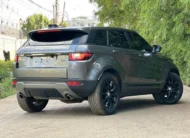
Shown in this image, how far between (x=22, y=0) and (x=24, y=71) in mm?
52927

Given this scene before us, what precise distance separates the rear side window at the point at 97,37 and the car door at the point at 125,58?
0.56ft

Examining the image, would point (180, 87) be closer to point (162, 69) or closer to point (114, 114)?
point (162, 69)

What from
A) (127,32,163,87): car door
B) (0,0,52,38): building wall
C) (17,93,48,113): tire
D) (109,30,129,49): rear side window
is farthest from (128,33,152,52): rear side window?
(0,0,52,38): building wall

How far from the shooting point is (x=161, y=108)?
8531mm

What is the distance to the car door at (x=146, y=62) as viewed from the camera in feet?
27.9

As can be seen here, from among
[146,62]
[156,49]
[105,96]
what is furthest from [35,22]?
[105,96]

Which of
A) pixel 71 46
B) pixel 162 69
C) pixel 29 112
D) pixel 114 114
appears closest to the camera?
pixel 71 46

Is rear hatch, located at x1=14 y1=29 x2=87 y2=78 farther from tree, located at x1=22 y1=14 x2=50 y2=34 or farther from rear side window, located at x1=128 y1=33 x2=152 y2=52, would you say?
tree, located at x1=22 y1=14 x2=50 y2=34

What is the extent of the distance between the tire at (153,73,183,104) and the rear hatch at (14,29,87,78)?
296 cm

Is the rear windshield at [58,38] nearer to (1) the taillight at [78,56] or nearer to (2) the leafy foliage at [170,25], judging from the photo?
(1) the taillight at [78,56]

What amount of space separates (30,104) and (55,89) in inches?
49.3

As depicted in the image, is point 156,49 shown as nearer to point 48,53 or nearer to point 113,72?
point 113,72

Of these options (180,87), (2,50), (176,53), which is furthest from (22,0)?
(180,87)

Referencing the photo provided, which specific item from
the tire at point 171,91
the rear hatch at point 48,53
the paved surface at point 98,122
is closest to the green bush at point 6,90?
the paved surface at point 98,122
